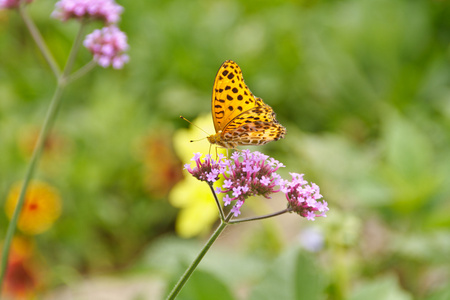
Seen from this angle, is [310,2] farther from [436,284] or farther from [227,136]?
[227,136]

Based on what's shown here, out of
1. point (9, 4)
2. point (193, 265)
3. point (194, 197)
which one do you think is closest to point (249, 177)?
point (193, 265)

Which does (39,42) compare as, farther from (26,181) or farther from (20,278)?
(20,278)

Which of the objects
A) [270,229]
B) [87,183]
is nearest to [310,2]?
[87,183]

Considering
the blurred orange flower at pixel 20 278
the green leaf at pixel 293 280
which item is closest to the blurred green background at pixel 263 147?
the green leaf at pixel 293 280

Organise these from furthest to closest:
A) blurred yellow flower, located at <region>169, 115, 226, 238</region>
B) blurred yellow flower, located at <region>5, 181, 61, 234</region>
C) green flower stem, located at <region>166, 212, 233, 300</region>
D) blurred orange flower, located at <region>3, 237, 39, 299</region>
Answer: blurred yellow flower, located at <region>5, 181, 61, 234</region>
blurred orange flower, located at <region>3, 237, 39, 299</region>
blurred yellow flower, located at <region>169, 115, 226, 238</region>
green flower stem, located at <region>166, 212, 233, 300</region>

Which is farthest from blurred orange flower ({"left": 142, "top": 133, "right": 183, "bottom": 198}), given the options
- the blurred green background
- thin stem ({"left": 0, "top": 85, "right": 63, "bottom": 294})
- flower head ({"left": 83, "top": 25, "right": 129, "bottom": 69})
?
thin stem ({"left": 0, "top": 85, "right": 63, "bottom": 294})

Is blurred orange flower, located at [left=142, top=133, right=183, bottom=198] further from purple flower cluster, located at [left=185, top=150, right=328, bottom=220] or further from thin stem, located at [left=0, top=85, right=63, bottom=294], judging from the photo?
purple flower cluster, located at [left=185, top=150, right=328, bottom=220]

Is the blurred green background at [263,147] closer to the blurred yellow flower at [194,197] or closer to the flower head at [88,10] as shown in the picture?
the blurred yellow flower at [194,197]
